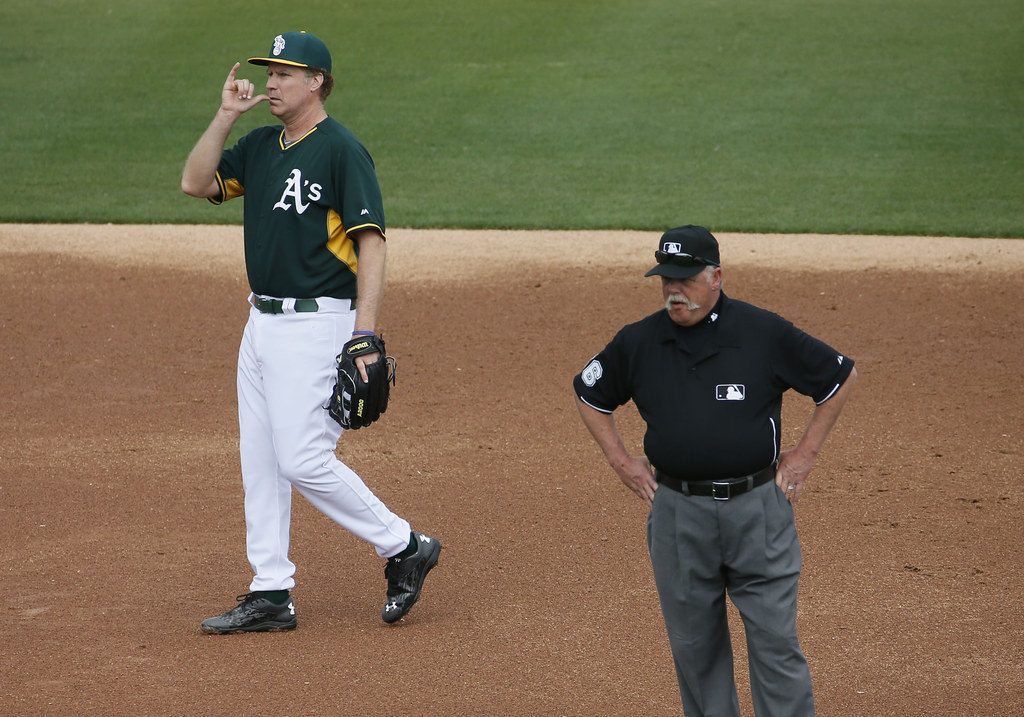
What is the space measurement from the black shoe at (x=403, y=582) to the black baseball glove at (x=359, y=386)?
2.15 feet

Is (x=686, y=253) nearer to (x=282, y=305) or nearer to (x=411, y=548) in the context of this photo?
(x=282, y=305)

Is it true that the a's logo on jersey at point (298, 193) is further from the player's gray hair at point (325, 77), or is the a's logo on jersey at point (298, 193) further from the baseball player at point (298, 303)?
the player's gray hair at point (325, 77)

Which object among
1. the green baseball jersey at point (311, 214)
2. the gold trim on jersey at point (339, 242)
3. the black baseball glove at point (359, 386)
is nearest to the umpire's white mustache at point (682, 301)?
the black baseball glove at point (359, 386)

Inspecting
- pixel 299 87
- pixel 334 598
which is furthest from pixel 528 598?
pixel 299 87

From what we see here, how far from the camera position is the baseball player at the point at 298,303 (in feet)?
15.4

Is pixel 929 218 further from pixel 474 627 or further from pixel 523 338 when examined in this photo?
pixel 474 627

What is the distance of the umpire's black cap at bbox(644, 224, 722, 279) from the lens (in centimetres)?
355

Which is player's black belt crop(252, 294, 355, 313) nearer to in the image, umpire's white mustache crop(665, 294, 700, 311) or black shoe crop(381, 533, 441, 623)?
black shoe crop(381, 533, 441, 623)

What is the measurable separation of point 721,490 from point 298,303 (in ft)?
6.27

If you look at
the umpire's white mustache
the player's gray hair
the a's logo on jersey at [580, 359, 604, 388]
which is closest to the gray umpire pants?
the a's logo on jersey at [580, 359, 604, 388]

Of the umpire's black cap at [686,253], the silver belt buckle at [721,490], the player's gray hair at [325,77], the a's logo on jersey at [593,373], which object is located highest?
the player's gray hair at [325,77]

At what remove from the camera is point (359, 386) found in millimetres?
4520

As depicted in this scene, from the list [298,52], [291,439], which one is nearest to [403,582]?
[291,439]

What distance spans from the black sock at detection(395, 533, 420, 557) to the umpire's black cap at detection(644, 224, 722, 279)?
1876 mm
